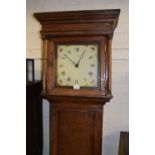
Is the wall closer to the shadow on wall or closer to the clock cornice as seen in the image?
the shadow on wall

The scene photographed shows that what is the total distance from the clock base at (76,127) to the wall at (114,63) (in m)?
0.17

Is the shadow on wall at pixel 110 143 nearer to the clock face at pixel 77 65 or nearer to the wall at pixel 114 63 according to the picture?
the wall at pixel 114 63

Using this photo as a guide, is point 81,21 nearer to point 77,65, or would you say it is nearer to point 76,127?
point 77,65

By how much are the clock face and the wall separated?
0.69 ft

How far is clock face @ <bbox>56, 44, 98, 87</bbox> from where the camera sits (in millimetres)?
1614

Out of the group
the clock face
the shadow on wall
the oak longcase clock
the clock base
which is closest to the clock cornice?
the oak longcase clock

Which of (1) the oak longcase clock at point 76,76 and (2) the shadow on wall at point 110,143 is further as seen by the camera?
(2) the shadow on wall at point 110,143

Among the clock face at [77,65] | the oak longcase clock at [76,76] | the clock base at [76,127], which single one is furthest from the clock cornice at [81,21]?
the clock base at [76,127]

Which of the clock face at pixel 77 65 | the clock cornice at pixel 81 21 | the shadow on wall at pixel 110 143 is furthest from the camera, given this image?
the shadow on wall at pixel 110 143

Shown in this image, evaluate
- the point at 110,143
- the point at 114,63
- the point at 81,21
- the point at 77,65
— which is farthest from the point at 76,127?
the point at 81,21

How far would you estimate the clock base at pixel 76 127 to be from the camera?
5.32ft
